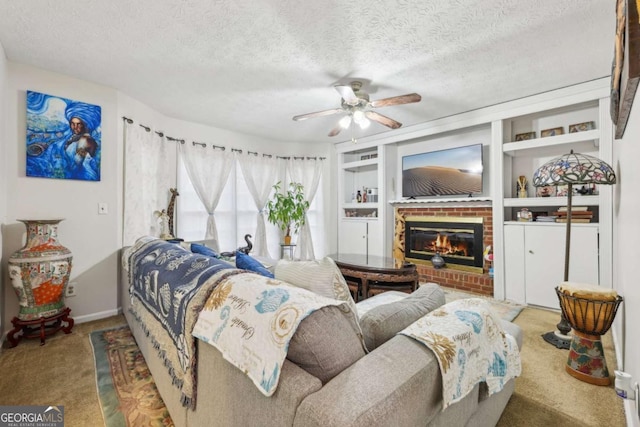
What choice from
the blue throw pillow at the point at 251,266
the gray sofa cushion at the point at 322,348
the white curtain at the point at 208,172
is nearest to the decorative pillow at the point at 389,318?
the gray sofa cushion at the point at 322,348

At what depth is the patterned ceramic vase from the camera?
7.52ft

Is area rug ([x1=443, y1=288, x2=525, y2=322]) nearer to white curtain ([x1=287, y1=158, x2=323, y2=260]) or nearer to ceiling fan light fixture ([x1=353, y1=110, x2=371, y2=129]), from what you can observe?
ceiling fan light fixture ([x1=353, y1=110, x2=371, y2=129])

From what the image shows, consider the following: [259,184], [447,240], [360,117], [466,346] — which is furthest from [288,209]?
[466,346]

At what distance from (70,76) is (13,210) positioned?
1.34 meters

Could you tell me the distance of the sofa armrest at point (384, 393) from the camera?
654mm

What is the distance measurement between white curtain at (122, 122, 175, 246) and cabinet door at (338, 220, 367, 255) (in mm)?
2938

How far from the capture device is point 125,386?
179 cm

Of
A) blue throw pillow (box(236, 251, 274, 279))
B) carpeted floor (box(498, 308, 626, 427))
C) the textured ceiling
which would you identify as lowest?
carpeted floor (box(498, 308, 626, 427))

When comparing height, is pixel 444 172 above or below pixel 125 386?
above

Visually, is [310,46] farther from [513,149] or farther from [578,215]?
[578,215]

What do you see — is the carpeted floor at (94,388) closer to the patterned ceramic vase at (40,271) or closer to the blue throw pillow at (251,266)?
the patterned ceramic vase at (40,271)

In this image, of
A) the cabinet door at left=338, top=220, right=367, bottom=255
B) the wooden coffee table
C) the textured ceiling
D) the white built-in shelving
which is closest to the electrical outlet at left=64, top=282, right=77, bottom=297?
the textured ceiling

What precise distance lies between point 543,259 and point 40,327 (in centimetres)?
492

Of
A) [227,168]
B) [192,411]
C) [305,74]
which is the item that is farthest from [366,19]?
[227,168]
